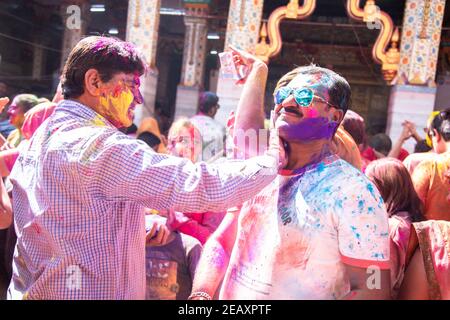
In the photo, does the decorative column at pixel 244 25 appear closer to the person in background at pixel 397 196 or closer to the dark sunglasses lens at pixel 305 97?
the person in background at pixel 397 196

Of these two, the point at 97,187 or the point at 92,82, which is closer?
the point at 97,187

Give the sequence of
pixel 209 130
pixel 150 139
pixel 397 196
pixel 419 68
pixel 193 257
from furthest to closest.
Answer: pixel 419 68, pixel 150 139, pixel 209 130, pixel 193 257, pixel 397 196

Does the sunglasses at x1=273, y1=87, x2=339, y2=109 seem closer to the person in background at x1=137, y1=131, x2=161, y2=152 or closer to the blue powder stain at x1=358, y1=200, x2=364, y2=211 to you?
the blue powder stain at x1=358, y1=200, x2=364, y2=211


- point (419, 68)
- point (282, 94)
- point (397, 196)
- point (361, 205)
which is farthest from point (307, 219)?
point (419, 68)

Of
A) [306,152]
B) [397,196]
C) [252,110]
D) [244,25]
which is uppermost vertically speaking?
[244,25]

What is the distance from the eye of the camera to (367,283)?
4.55ft

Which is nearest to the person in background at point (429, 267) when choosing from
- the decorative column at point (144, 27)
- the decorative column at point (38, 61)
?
the decorative column at point (144, 27)

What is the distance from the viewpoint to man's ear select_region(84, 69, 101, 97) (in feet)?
5.16

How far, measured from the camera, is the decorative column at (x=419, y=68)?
716 centimetres

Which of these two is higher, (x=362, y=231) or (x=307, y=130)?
(x=307, y=130)

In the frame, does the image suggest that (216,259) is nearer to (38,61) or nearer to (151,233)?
(151,233)

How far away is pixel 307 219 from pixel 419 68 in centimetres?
642

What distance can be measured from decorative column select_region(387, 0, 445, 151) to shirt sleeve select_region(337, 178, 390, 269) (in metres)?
6.12

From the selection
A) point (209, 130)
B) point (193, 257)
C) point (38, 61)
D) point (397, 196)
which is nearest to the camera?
point (397, 196)
